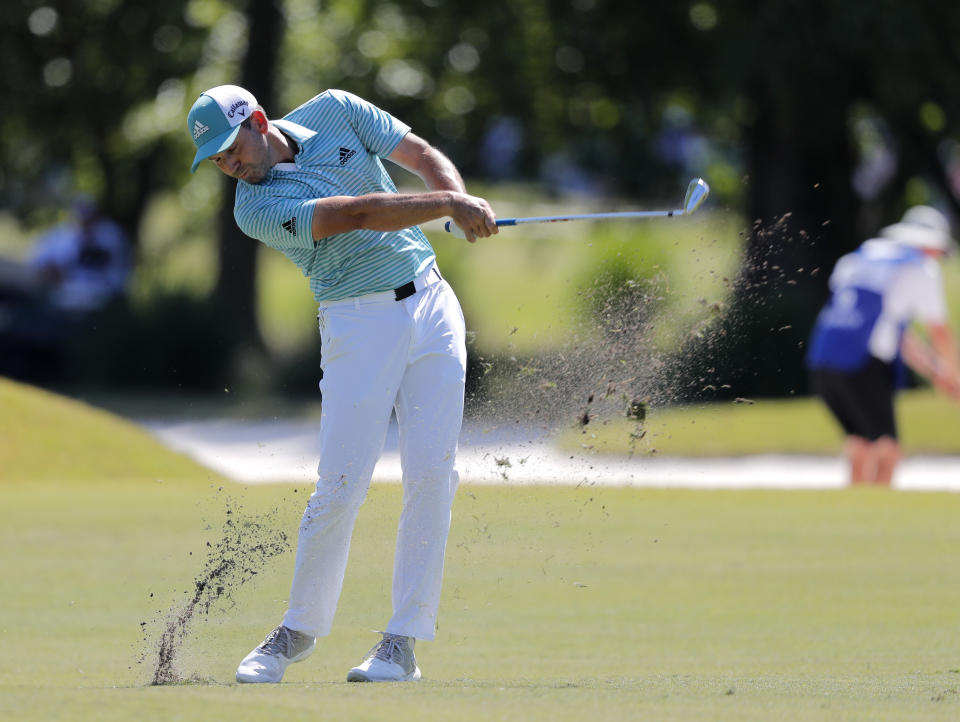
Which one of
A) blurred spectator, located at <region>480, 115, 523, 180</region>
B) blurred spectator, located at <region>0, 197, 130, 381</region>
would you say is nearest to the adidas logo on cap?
blurred spectator, located at <region>0, 197, 130, 381</region>

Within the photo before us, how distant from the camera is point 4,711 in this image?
15.0 ft

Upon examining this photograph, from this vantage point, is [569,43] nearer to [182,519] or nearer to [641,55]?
[641,55]

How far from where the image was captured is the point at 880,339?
37.4 ft

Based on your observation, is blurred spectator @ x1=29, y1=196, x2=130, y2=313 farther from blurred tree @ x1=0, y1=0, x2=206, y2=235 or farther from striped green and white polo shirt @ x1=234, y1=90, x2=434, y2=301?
striped green and white polo shirt @ x1=234, y1=90, x2=434, y2=301

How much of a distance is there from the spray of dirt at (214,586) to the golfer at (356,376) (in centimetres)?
49

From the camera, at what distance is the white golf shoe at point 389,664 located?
5.33 meters

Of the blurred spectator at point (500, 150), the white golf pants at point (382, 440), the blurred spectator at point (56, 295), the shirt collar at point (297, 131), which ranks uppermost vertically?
the blurred spectator at point (500, 150)

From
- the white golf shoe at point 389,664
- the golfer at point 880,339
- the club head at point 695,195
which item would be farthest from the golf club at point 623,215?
the golfer at point 880,339

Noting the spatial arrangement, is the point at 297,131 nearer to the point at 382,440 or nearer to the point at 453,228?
the point at 453,228

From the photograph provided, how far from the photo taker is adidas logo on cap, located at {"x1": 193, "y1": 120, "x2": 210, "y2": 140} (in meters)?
5.28

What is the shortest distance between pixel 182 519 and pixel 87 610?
8.43 ft

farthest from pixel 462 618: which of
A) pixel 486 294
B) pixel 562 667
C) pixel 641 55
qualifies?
pixel 486 294

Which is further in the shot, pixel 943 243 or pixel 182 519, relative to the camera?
pixel 943 243

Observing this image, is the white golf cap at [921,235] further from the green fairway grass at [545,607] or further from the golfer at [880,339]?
the green fairway grass at [545,607]
